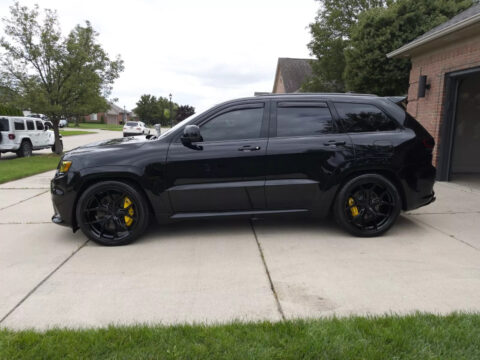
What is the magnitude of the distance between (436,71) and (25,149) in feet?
51.5

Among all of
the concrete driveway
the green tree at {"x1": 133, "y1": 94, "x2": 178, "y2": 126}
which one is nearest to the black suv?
the concrete driveway

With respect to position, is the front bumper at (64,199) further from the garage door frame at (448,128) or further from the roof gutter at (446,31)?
the garage door frame at (448,128)

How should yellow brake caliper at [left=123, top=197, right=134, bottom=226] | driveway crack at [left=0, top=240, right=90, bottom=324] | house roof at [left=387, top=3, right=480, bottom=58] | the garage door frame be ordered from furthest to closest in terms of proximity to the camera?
the garage door frame → house roof at [left=387, top=3, right=480, bottom=58] → yellow brake caliper at [left=123, top=197, right=134, bottom=226] → driveway crack at [left=0, top=240, right=90, bottom=324]

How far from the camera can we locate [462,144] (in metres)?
10.0

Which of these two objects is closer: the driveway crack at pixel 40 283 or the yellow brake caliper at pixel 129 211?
the driveway crack at pixel 40 283

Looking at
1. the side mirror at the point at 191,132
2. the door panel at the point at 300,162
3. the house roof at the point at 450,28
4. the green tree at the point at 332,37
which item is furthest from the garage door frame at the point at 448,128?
the green tree at the point at 332,37

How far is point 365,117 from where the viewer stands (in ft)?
14.4

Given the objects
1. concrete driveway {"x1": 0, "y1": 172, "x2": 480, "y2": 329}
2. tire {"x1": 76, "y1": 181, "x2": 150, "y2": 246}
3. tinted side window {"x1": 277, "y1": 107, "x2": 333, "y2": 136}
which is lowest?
concrete driveway {"x1": 0, "y1": 172, "x2": 480, "y2": 329}

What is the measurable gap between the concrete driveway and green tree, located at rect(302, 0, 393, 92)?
2120cm

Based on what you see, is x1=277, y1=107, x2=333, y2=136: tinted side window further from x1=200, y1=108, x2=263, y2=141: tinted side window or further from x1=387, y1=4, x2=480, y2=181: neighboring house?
x1=387, y1=4, x2=480, y2=181: neighboring house

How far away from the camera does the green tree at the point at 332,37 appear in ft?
78.7

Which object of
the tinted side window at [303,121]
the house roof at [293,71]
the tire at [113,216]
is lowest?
the tire at [113,216]

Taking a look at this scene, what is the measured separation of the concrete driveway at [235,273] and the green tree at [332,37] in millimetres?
21202

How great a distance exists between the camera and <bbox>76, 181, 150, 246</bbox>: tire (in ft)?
13.5
